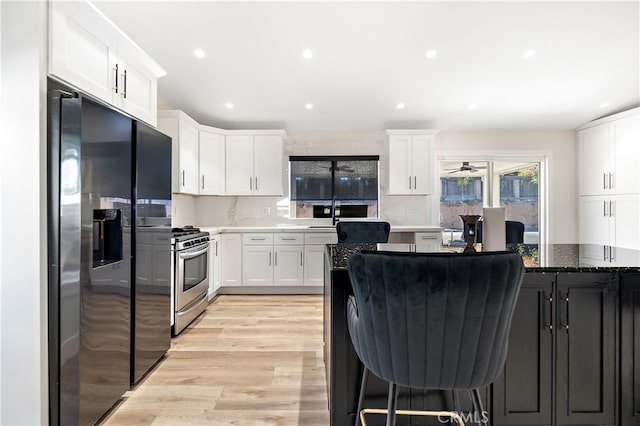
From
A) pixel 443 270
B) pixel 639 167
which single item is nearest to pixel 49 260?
pixel 443 270

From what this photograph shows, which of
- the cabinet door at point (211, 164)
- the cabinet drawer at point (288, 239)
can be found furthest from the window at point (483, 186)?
the cabinet door at point (211, 164)

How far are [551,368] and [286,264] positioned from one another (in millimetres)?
3302

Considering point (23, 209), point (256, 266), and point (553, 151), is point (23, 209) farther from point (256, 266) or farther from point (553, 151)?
point (553, 151)

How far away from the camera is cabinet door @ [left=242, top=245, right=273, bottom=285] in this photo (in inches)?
178

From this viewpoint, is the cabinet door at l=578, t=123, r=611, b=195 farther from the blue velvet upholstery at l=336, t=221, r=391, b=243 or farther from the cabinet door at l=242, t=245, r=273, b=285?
the cabinet door at l=242, t=245, r=273, b=285

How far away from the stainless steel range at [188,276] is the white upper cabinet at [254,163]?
3.97 feet

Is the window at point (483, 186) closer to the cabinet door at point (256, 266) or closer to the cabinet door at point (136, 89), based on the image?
the cabinet door at point (256, 266)

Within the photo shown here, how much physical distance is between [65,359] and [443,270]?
5.84 feet

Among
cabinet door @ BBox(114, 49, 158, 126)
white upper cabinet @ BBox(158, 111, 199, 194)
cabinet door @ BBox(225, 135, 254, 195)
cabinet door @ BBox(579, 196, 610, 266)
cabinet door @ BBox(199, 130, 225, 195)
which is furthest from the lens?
cabinet door @ BBox(225, 135, 254, 195)

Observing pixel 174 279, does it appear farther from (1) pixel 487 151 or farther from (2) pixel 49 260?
(1) pixel 487 151

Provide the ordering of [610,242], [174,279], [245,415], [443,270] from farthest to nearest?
[610,242]
[174,279]
[245,415]
[443,270]

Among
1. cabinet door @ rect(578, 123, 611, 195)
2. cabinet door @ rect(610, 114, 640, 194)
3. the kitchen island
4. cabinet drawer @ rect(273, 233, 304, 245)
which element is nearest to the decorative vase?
the kitchen island

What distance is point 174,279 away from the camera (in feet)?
9.88

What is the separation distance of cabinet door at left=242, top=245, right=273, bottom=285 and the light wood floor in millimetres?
944
